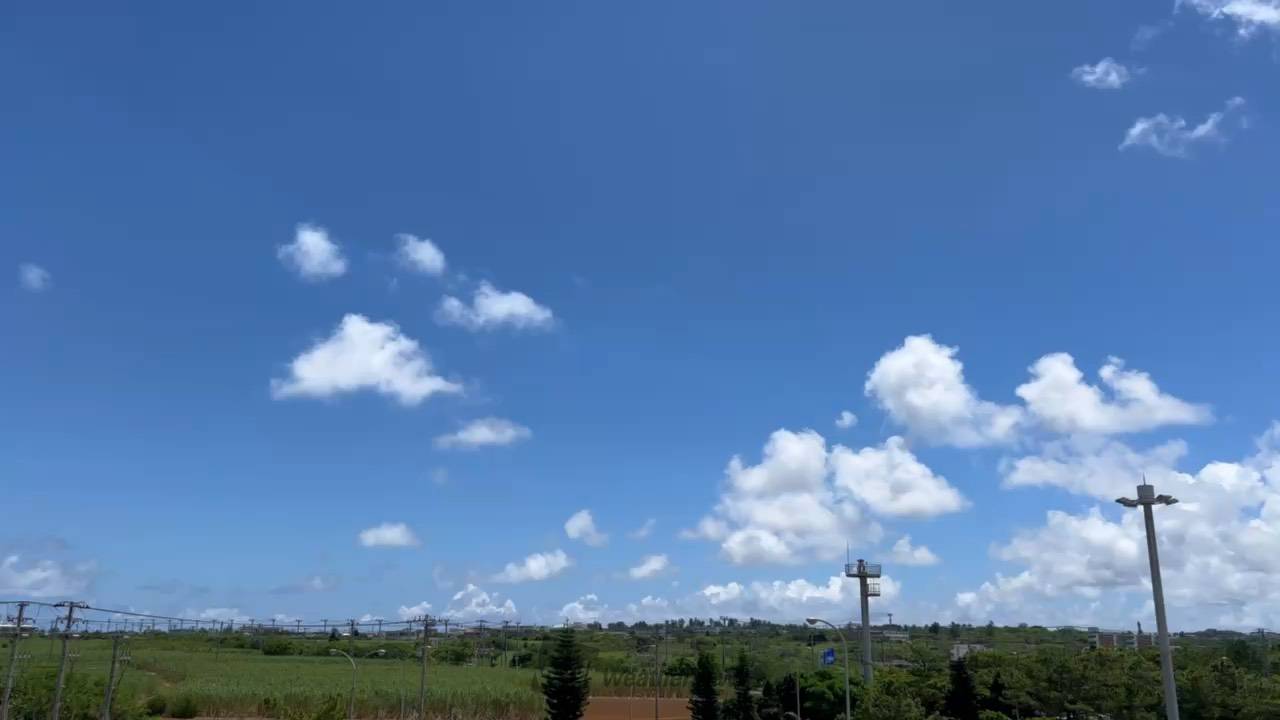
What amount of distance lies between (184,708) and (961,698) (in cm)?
5047

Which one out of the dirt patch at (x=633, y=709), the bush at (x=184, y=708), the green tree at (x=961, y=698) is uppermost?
the green tree at (x=961, y=698)

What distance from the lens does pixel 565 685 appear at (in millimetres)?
62062

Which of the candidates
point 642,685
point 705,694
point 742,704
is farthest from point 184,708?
point 642,685

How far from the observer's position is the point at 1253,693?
4188 cm

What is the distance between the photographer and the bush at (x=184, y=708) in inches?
2623

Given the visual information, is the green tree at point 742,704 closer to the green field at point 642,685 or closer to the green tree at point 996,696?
the green field at point 642,685

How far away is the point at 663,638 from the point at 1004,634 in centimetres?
13542

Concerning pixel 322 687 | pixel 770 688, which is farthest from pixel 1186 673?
pixel 322 687

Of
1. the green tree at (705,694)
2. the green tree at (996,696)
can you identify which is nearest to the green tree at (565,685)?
the green tree at (705,694)

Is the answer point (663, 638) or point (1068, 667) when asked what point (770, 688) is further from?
point (1068, 667)

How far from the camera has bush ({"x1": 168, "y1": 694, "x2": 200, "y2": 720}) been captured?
6662cm

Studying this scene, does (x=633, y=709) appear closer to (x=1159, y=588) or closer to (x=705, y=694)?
(x=705, y=694)

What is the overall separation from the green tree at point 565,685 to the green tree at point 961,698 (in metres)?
22.2

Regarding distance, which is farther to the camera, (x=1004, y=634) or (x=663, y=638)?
(x=1004, y=634)
